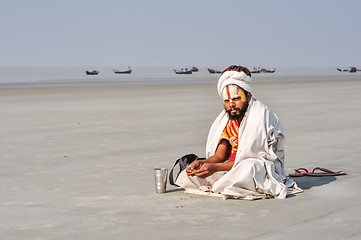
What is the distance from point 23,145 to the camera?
12539 mm

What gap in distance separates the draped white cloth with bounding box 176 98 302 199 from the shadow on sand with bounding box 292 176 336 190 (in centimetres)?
50

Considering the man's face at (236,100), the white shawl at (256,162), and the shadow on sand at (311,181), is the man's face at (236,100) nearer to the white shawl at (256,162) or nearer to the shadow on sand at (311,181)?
the white shawl at (256,162)

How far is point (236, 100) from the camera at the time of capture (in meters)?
7.34

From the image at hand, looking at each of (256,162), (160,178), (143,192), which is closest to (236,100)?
(256,162)

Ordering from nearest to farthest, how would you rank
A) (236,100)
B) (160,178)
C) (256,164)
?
(256,164) < (236,100) < (160,178)

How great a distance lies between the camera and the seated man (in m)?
7.12

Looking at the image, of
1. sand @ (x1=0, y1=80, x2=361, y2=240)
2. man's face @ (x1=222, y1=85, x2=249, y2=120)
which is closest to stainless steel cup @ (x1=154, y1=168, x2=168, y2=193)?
sand @ (x1=0, y1=80, x2=361, y2=240)

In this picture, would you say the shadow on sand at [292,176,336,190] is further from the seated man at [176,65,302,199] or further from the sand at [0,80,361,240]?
the seated man at [176,65,302,199]

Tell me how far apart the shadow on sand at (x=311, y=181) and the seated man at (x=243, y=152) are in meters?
0.42

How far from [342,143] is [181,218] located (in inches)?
243

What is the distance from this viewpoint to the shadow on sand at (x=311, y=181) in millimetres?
7996

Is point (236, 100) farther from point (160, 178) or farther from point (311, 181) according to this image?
point (311, 181)

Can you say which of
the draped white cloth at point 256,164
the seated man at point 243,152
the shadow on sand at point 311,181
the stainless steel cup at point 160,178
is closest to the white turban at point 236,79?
the seated man at point 243,152

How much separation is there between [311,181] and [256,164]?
1.43m
